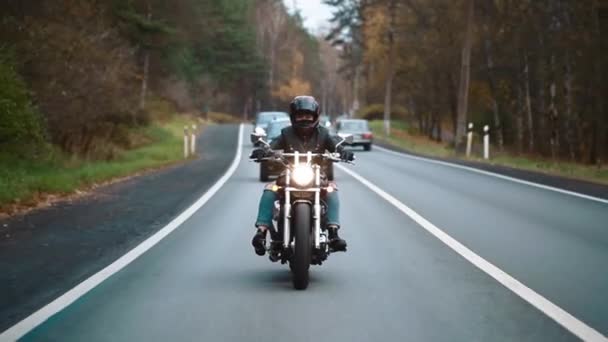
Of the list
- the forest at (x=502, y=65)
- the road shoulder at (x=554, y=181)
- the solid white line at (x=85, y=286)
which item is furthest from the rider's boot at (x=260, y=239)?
the forest at (x=502, y=65)

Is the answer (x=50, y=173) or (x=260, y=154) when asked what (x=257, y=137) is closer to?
(x=260, y=154)

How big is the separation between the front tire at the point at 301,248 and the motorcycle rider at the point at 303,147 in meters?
0.54

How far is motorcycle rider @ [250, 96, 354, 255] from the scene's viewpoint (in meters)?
9.22

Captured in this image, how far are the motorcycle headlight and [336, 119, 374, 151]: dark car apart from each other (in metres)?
38.2

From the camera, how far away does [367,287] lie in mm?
8750

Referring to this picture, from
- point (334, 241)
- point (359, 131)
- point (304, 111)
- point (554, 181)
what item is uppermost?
point (304, 111)

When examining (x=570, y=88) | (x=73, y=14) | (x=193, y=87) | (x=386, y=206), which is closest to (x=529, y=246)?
(x=386, y=206)

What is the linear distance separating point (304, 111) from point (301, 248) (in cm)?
143

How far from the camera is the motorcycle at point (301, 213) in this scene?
28.3ft

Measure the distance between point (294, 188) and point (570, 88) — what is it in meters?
32.9

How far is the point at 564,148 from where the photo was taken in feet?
154

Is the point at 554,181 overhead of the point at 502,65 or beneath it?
beneath

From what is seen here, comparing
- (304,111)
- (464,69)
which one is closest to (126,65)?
(464,69)

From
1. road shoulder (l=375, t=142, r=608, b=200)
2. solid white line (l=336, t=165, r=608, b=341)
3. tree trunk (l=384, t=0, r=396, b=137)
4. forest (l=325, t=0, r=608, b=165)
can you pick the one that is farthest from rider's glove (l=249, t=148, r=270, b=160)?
tree trunk (l=384, t=0, r=396, b=137)
